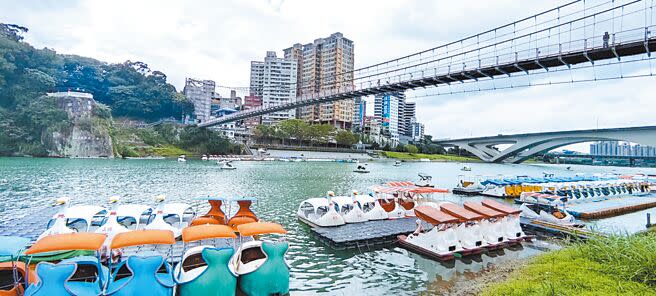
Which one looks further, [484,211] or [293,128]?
[293,128]

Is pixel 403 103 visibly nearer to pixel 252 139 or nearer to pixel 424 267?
pixel 252 139

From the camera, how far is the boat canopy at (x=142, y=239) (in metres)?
7.30

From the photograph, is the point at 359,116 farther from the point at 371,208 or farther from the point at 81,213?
the point at 81,213

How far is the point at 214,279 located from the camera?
7258 millimetres

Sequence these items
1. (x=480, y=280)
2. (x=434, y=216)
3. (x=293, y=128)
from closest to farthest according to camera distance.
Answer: (x=480, y=280) → (x=434, y=216) → (x=293, y=128)

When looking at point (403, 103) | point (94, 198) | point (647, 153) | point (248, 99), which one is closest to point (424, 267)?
point (94, 198)

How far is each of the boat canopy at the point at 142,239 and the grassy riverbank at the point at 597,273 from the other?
23.9 feet

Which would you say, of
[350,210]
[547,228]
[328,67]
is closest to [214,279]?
[350,210]

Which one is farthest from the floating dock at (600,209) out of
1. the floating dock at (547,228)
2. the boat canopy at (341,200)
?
the boat canopy at (341,200)

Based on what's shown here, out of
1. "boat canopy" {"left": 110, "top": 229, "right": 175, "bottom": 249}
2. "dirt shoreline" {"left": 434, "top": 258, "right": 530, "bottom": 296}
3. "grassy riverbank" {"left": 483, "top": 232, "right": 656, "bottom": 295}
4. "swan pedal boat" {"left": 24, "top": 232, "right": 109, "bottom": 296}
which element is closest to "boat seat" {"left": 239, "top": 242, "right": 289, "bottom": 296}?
"boat canopy" {"left": 110, "top": 229, "right": 175, "bottom": 249}

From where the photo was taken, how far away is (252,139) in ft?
357

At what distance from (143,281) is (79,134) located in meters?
85.3

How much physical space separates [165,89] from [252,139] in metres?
Result: 37.6

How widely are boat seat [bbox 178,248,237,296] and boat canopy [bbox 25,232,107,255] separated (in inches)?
76.5
